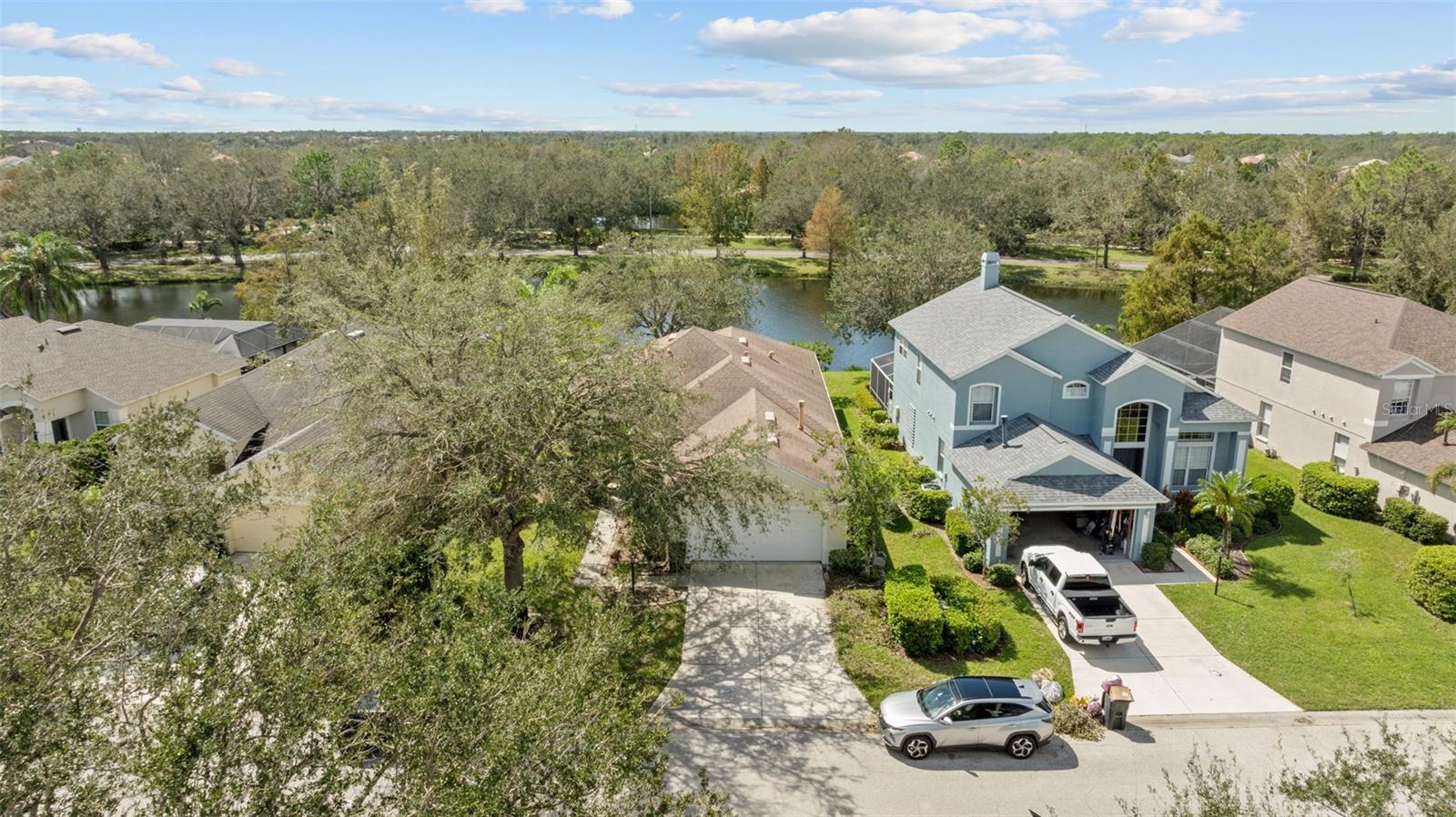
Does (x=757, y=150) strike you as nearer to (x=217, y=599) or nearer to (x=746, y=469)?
(x=746, y=469)

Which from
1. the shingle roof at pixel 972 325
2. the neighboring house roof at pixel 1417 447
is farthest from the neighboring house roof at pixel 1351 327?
the shingle roof at pixel 972 325

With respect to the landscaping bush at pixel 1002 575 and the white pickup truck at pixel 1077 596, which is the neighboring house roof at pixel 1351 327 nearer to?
the white pickup truck at pixel 1077 596

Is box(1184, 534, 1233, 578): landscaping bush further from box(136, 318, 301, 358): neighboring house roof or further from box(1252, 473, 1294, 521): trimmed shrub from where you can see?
box(136, 318, 301, 358): neighboring house roof

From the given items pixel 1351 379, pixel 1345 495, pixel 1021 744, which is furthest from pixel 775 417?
pixel 1351 379

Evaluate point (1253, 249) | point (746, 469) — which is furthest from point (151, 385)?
point (1253, 249)

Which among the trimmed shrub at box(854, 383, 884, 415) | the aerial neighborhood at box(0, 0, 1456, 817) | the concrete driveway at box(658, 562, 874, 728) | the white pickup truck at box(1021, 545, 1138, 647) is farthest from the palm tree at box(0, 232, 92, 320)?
the white pickup truck at box(1021, 545, 1138, 647)
